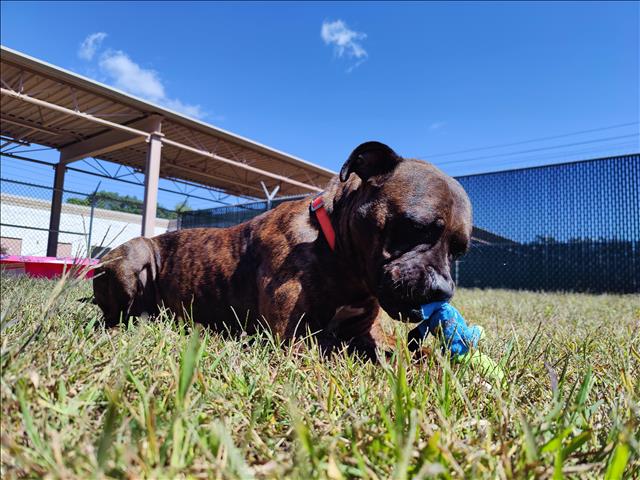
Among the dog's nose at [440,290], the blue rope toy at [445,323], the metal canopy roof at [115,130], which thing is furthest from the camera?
the metal canopy roof at [115,130]

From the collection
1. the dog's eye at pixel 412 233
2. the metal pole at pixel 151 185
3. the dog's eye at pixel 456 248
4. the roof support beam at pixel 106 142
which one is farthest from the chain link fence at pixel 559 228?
the roof support beam at pixel 106 142

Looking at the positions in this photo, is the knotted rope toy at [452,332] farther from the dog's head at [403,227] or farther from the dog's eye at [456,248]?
the dog's eye at [456,248]

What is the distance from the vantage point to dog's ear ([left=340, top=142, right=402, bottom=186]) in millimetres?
2645

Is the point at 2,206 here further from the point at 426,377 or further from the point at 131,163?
the point at 426,377

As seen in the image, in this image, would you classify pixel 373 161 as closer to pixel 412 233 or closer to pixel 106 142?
pixel 412 233

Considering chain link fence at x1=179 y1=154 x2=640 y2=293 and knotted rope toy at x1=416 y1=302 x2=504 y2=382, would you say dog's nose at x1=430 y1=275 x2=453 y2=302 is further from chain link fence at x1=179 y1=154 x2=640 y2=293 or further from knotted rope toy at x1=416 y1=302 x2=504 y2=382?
chain link fence at x1=179 y1=154 x2=640 y2=293

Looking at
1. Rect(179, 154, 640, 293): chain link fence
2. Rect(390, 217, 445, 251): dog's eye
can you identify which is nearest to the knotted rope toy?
Rect(390, 217, 445, 251): dog's eye

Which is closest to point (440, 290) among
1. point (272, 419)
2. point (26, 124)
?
point (272, 419)

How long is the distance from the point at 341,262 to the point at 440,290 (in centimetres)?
59

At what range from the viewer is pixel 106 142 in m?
12.4

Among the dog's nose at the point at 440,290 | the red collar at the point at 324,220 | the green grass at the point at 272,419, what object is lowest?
the green grass at the point at 272,419

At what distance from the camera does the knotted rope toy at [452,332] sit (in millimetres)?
1751

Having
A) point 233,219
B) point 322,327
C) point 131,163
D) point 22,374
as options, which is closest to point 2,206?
point 131,163

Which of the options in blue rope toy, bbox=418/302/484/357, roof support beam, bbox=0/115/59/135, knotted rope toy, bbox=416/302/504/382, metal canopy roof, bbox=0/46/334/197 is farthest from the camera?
roof support beam, bbox=0/115/59/135
